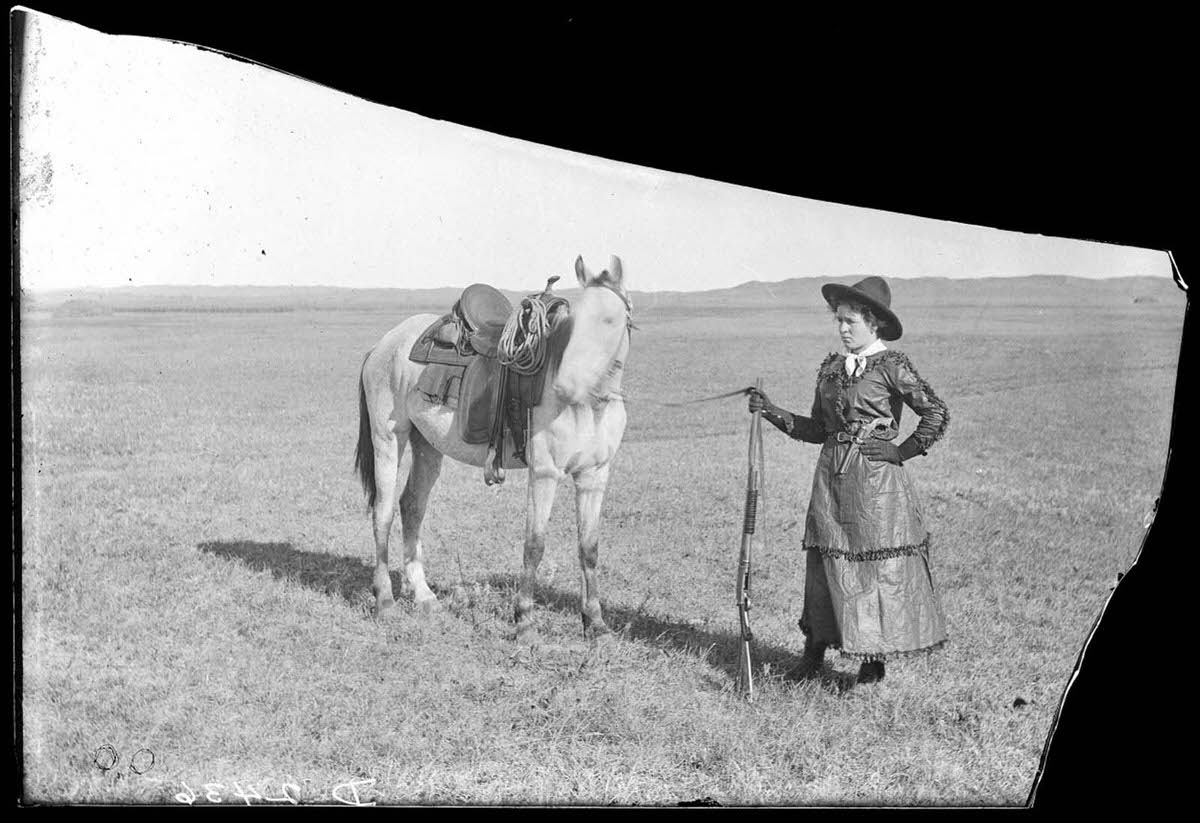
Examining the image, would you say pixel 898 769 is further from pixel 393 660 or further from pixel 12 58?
pixel 12 58

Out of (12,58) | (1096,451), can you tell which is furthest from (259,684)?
(1096,451)

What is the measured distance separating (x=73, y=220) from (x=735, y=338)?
8.00 ft

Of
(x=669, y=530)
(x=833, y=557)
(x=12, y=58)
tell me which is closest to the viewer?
(x=12, y=58)

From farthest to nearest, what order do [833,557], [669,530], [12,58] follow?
[669,530] → [833,557] → [12,58]

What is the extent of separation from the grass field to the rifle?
0.10 metres

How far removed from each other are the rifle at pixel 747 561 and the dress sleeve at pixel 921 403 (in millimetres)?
523

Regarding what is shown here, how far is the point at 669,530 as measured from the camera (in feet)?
16.7

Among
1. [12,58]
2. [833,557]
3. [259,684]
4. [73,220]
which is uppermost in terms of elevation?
[12,58]

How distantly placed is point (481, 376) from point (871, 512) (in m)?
1.51

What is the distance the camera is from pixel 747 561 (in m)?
4.82

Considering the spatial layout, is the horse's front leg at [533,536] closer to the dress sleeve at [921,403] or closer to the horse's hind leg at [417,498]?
the horse's hind leg at [417,498]

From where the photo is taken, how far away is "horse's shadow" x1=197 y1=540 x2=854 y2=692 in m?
4.89

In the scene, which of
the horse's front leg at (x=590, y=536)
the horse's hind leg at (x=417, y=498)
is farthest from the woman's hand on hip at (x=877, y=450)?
the horse's hind leg at (x=417, y=498)

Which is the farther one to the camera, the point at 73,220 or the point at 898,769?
the point at 898,769
